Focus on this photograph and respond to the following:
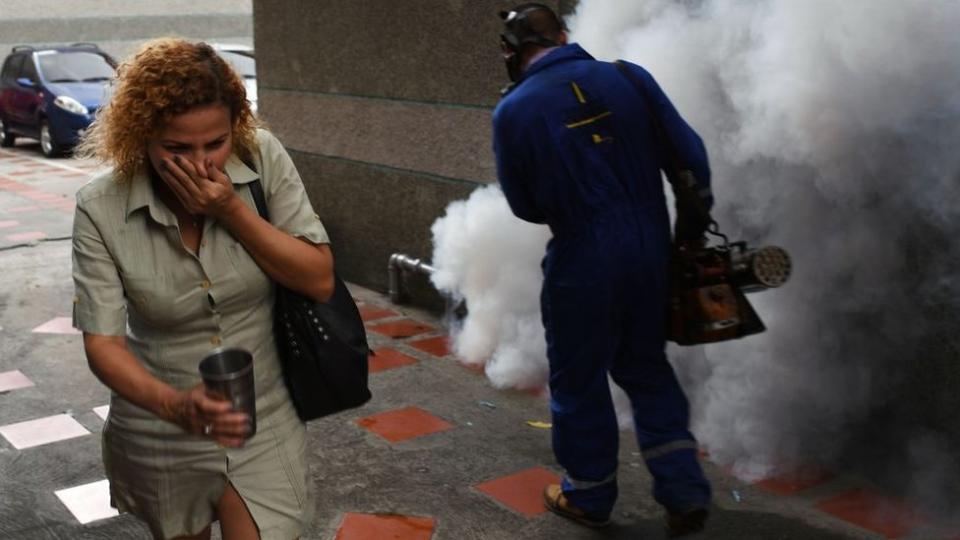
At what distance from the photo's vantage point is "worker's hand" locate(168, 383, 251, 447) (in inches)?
75.9

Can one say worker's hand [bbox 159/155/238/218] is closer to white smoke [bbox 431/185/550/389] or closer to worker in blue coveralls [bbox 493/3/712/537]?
worker in blue coveralls [bbox 493/3/712/537]

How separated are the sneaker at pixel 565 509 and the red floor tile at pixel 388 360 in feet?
6.19


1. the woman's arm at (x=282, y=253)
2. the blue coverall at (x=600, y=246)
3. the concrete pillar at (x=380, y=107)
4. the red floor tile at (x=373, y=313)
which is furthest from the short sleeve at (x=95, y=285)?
the red floor tile at (x=373, y=313)

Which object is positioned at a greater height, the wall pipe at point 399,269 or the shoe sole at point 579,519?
the wall pipe at point 399,269

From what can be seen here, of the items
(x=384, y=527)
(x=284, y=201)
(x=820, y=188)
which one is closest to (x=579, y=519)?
(x=384, y=527)

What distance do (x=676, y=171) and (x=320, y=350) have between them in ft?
5.40

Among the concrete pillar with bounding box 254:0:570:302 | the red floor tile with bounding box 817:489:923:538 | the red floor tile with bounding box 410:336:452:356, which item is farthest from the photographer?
the concrete pillar with bounding box 254:0:570:302

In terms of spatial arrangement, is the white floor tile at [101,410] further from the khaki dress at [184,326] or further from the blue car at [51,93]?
the blue car at [51,93]

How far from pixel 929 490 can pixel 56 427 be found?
12.2 feet

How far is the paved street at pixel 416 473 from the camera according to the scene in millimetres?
3758

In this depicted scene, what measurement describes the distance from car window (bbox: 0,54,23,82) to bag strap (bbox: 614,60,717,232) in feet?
52.0

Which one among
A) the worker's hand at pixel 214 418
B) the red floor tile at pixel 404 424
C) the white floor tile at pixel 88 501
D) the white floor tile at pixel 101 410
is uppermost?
the worker's hand at pixel 214 418

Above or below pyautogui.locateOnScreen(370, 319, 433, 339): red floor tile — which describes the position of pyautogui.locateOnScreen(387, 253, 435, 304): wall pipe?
above

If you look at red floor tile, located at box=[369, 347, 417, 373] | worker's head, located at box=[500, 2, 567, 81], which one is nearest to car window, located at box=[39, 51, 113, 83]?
red floor tile, located at box=[369, 347, 417, 373]
